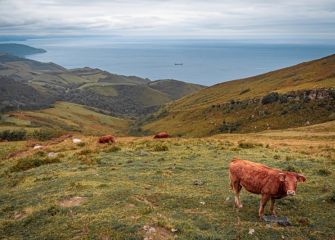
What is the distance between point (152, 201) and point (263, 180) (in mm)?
4882

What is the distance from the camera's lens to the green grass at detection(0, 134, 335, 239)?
1391 centimetres

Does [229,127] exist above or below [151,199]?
below

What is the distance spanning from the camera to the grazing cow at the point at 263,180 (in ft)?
45.9

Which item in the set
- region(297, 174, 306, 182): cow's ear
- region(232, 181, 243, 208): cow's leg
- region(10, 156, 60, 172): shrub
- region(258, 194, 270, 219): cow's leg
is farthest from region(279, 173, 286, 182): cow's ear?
region(10, 156, 60, 172): shrub

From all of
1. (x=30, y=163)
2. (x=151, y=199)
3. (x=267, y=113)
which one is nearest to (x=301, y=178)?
(x=151, y=199)

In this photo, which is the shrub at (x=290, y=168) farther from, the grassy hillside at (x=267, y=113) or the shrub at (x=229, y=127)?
the shrub at (x=229, y=127)

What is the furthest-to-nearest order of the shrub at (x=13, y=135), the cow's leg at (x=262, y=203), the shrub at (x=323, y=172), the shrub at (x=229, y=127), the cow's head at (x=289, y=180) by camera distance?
the shrub at (x=229, y=127)
the shrub at (x=13, y=135)
the shrub at (x=323, y=172)
the cow's leg at (x=262, y=203)
the cow's head at (x=289, y=180)

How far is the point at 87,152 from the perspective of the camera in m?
32.1

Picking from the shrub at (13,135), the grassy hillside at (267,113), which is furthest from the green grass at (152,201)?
the grassy hillside at (267,113)

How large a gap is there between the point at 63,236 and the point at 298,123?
273 feet

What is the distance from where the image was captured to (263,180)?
14.9 m

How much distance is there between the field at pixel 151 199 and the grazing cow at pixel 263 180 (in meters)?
0.94

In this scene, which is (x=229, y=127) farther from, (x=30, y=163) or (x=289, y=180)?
(x=289, y=180)

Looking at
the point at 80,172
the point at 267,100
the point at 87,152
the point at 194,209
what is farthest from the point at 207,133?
the point at 194,209
